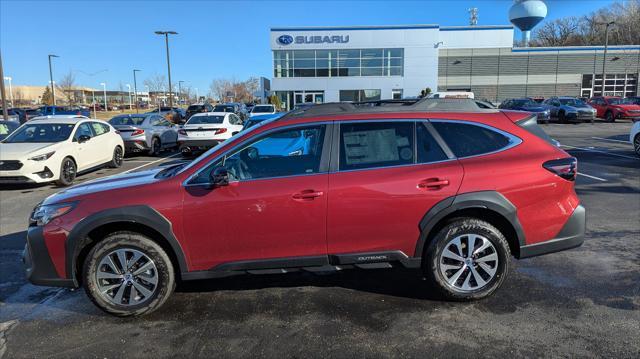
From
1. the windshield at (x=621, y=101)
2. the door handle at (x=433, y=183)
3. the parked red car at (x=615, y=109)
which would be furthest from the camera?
the windshield at (x=621, y=101)

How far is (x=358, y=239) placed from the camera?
376 cm

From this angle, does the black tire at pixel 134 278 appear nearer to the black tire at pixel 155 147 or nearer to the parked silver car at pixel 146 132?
the parked silver car at pixel 146 132

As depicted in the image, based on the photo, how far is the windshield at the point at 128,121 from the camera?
16.6 m

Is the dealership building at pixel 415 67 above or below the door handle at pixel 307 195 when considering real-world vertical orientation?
above

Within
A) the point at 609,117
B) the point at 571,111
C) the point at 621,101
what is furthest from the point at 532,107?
the point at 621,101

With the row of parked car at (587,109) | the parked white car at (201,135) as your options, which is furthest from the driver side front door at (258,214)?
the row of parked car at (587,109)

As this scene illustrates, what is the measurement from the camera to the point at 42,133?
10.8m

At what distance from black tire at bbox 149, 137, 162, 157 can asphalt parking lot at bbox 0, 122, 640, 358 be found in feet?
38.0

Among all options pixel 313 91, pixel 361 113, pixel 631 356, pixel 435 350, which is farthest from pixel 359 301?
pixel 313 91

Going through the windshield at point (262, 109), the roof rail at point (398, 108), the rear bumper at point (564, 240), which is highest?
the windshield at point (262, 109)

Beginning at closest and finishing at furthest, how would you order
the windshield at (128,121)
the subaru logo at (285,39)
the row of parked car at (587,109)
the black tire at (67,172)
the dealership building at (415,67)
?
the black tire at (67,172) < the windshield at (128,121) < the row of parked car at (587,109) < the subaru logo at (285,39) < the dealership building at (415,67)

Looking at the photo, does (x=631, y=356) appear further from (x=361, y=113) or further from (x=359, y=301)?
(x=361, y=113)

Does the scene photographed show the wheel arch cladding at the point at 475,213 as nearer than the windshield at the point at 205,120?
Yes

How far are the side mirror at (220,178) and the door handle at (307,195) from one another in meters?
0.58
